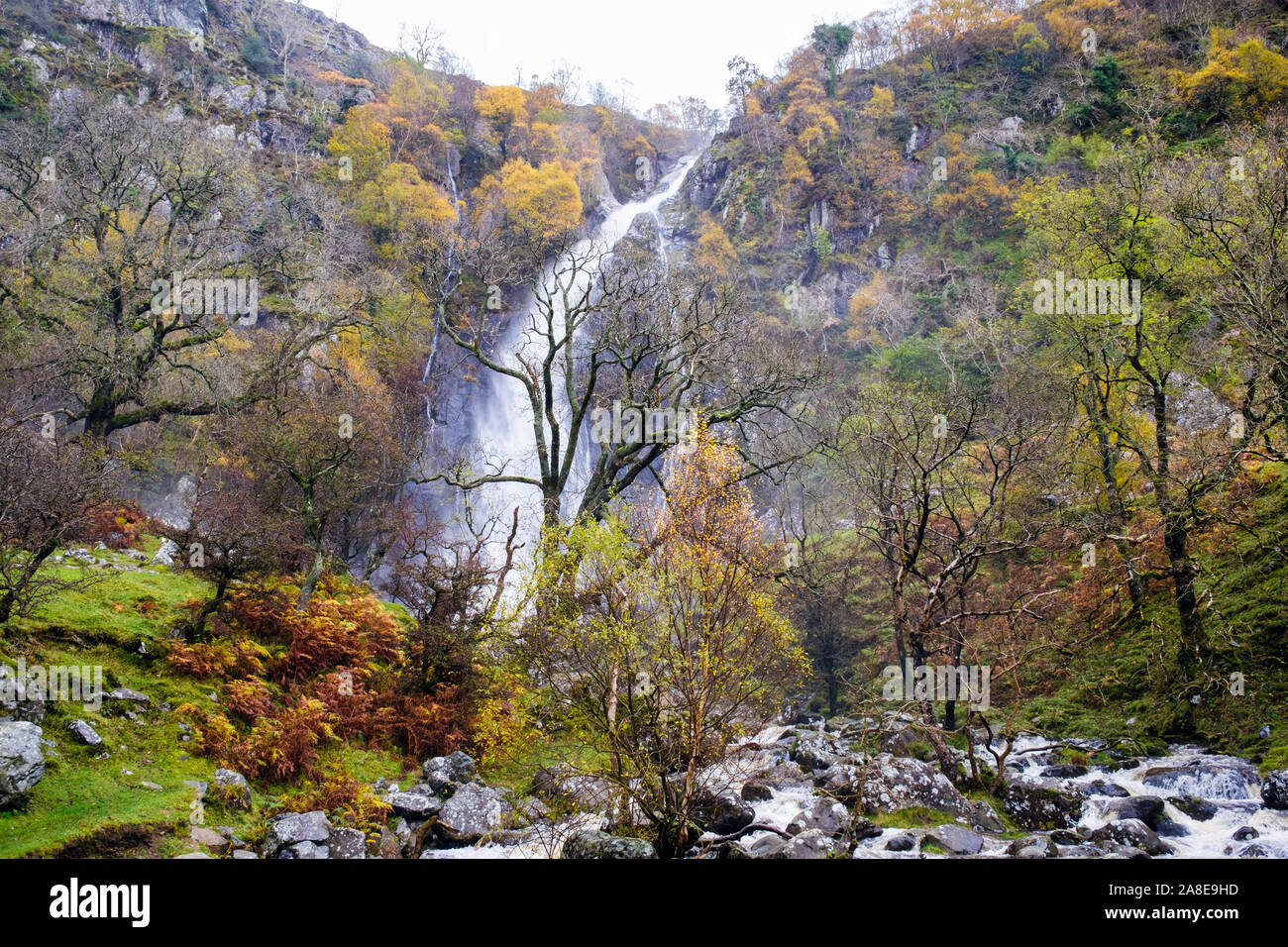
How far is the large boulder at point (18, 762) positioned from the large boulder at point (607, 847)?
19.7 feet

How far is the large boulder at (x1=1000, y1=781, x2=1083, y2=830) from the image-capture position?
422 inches

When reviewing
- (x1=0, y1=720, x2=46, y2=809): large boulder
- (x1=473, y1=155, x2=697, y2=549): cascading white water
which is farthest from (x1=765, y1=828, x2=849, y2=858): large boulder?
(x1=473, y1=155, x2=697, y2=549): cascading white water

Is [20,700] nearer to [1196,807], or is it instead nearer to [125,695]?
[125,695]

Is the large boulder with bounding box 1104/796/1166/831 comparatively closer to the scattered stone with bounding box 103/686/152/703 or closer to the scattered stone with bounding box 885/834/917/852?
the scattered stone with bounding box 885/834/917/852

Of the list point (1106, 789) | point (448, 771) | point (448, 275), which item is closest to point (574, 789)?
point (448, 771)

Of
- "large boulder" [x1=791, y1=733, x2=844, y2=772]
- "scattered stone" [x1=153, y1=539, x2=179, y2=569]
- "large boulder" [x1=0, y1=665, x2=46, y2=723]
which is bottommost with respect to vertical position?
"large boulder" [x1=791, y1=733, x2=844, y2=772]

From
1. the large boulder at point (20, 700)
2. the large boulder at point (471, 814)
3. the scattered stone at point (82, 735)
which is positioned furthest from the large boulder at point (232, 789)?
the large boulder at point (471, 814)

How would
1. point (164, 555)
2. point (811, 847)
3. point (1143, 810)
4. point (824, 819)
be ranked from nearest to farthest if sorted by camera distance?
point (811, 847) → point (1143, 810) → point (824, 819) → point (164, 555)

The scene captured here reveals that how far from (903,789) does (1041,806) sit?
216 cm

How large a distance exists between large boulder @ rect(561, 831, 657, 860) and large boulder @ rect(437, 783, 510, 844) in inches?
86.9

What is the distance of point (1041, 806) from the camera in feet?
35.9

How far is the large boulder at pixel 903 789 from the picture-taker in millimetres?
10969
